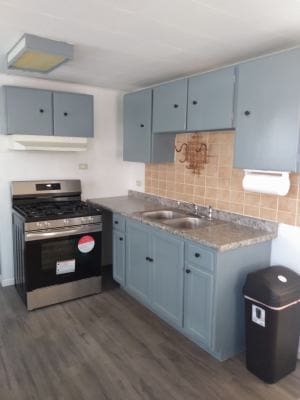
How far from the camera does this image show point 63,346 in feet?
8.22

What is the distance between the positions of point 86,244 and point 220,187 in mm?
1438

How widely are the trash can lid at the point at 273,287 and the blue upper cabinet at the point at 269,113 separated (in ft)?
2.40

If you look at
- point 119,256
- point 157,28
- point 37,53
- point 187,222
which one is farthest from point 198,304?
point 37,53

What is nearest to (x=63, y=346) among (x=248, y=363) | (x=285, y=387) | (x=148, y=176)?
(x=248, y=363)

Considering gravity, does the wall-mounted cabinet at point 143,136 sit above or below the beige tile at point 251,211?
above

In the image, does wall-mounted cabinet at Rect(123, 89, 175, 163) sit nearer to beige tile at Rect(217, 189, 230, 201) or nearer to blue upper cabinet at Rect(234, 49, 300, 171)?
beige tile at Rect(217, 189, 230, 201)

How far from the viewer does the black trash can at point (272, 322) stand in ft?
6.75

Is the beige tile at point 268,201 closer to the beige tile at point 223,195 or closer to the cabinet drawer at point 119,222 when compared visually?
the beige tile at point 223,195

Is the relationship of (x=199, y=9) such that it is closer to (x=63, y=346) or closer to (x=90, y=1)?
(x=90, y=1)

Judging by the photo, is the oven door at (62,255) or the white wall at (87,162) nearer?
the oven door at (62,255)

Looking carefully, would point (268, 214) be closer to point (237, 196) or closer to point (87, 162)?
point (237, 196)

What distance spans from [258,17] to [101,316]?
8.65 ft

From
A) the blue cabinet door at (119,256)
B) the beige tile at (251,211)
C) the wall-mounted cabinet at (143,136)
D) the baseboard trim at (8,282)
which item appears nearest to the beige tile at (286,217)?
the beige tile at (251,211)

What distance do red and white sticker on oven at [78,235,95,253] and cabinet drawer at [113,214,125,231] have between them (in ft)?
0.94
